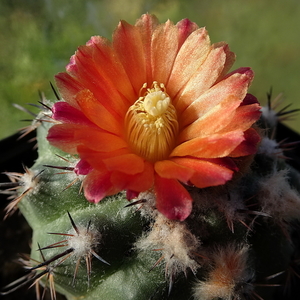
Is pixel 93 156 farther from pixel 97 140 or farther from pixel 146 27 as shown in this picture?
pixel 146 27

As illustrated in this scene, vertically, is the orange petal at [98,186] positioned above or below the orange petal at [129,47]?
below

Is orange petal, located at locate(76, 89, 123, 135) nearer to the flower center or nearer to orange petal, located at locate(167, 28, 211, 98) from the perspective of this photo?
the flower center

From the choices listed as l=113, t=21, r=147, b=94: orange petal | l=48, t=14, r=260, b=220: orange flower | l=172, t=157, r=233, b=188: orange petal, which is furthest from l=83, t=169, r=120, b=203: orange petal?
l=113, t=21, r=147, b=94: orange petal

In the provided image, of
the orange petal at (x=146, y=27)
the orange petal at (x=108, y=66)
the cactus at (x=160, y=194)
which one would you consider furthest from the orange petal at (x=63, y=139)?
the orange petal at (x=146, y=27)

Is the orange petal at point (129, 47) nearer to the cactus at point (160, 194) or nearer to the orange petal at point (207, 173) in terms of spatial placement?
the cactus at point (160, 194)

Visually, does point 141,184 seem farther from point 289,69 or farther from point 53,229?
point 289,69

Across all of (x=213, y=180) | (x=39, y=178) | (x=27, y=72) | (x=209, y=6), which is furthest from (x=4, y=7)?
(x=213, y=180)
